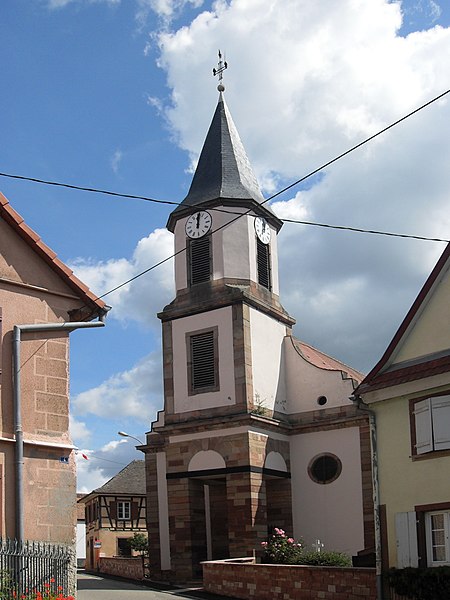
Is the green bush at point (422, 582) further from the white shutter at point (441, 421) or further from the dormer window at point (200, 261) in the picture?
the dormer window at point (200, 261)

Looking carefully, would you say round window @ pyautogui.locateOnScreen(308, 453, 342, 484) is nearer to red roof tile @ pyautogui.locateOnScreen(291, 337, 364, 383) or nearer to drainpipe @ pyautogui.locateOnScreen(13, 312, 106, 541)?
red roof tile @ pyautogui.locateOnScreen(291, 337, 364, 383)

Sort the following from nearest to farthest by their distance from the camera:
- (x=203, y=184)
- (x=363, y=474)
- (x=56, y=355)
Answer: (x=56, y=355) → (x=363, y=474) → (x=203, y=184)

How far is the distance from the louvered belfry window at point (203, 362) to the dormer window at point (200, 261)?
223cm

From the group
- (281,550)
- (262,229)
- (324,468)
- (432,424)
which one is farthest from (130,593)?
(262,229)

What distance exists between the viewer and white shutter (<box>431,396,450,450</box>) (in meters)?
17.8

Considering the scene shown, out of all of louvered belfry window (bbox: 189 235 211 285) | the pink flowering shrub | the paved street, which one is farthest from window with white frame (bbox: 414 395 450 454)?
louvered belfry window (bbox: 189 235 211 285)

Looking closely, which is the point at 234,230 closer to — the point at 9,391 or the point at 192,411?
the point at 192,411

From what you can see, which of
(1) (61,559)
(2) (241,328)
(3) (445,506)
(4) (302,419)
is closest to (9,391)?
(1) (61,559)

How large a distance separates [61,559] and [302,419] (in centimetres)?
1895

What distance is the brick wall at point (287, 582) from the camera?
789 inches

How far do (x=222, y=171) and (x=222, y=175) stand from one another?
0.85 feet

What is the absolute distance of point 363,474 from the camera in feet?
97.3

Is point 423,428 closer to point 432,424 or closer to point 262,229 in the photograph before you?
point 432,424

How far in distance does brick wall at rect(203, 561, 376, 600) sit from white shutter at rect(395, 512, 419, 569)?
1524mm
